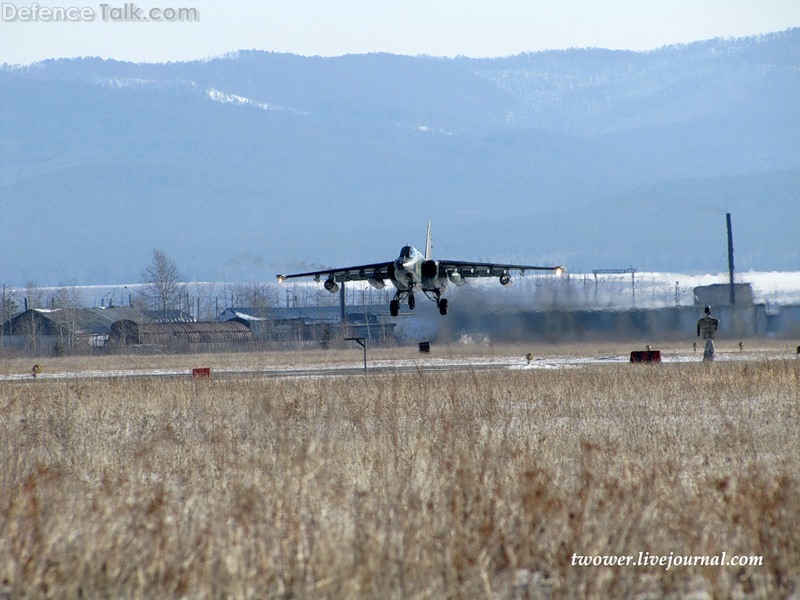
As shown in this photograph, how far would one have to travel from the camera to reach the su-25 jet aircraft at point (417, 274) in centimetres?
4062

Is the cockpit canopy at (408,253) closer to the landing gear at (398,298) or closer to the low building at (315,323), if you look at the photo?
the landing gear at (398,298)

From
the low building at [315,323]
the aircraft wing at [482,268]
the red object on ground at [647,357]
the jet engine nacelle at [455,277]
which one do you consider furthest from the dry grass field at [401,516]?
the low building at [315,323]

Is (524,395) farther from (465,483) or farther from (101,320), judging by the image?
(101,320)

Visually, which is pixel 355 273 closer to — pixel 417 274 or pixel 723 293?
pixel 417 274

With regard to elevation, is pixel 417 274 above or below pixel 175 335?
above

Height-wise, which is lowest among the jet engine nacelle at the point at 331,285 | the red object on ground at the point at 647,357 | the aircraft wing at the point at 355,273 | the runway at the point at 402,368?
the runway at the point at 402,368

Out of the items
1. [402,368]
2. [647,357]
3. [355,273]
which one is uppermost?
[355,273]

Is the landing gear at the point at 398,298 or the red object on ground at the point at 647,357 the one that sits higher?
the landing gear at the point at 398,298

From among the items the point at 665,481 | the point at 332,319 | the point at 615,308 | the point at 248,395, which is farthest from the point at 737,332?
the point at 332,319

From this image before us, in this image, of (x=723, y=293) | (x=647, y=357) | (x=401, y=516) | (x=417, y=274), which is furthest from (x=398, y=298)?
(x=723, y=293)

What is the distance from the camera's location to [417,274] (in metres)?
41.3

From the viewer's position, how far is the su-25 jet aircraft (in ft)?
133

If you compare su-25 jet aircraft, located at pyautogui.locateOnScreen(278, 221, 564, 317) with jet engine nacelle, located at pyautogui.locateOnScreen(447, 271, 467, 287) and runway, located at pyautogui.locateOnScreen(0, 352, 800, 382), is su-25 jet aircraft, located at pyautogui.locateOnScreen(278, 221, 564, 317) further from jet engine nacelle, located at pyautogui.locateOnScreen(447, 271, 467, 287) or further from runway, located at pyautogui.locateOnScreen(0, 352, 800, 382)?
runway, located at pyautogui.locateOnScreen(0, 352, 800, 382)

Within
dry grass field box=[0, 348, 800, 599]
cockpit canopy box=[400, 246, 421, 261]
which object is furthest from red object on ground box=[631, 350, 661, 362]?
dry grass field box=[0, 348, 800, 599]
